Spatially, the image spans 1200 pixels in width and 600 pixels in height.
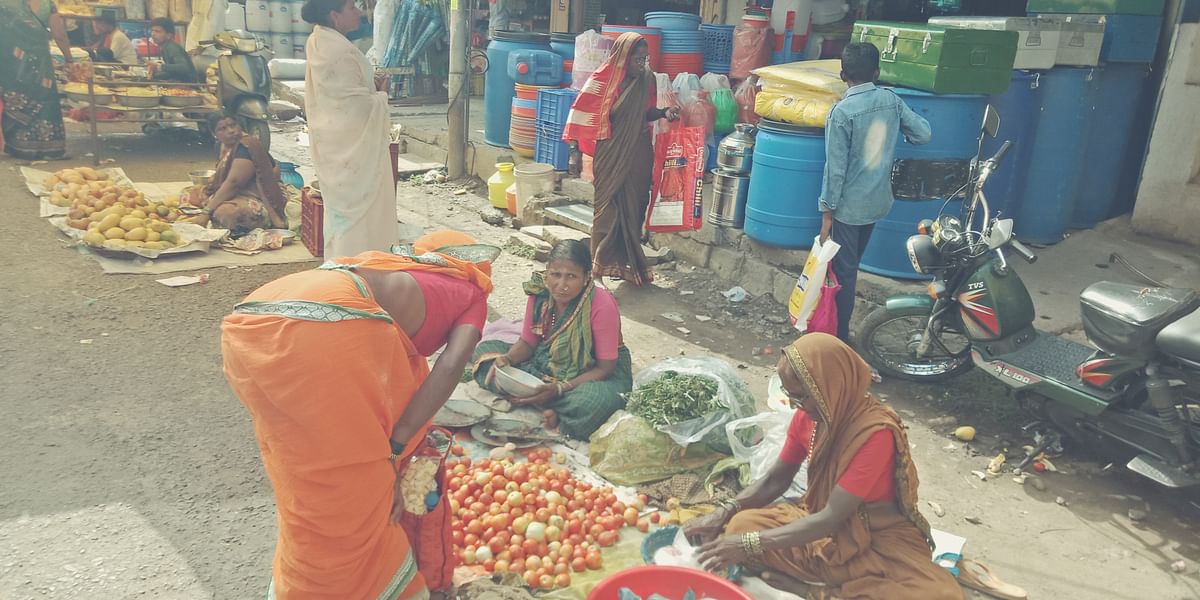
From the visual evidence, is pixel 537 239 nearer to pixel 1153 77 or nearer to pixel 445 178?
pixel 445 178

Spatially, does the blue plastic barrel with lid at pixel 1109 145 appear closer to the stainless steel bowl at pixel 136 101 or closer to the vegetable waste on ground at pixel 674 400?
the vegetable waste on ground at pixel 674 400

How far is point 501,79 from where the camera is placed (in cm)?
980

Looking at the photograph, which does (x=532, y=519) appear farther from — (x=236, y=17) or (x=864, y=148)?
(x=236, y=17)

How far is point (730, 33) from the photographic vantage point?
856 centimetres

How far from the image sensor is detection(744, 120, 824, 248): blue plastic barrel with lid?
237 inches

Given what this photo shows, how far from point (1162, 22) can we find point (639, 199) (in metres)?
4.14

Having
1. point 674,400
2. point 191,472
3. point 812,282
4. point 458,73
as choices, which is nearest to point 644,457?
point 674,400

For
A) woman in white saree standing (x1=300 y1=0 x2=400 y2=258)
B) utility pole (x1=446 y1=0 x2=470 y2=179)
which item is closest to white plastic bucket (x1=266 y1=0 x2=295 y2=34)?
utility pole (x1=446 y1=0 x2=470 y2=179)

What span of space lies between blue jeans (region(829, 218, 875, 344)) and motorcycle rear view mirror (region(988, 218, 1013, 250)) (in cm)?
82

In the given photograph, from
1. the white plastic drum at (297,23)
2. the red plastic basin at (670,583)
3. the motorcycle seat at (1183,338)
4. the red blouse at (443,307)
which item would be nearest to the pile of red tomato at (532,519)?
the red plastic basin at (670,583)

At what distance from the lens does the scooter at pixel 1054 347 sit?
12.5ft

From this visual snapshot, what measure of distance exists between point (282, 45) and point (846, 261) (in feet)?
53.1

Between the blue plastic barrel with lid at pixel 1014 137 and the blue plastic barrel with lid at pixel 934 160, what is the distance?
1.12 feet

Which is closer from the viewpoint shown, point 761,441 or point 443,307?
point 443,307
